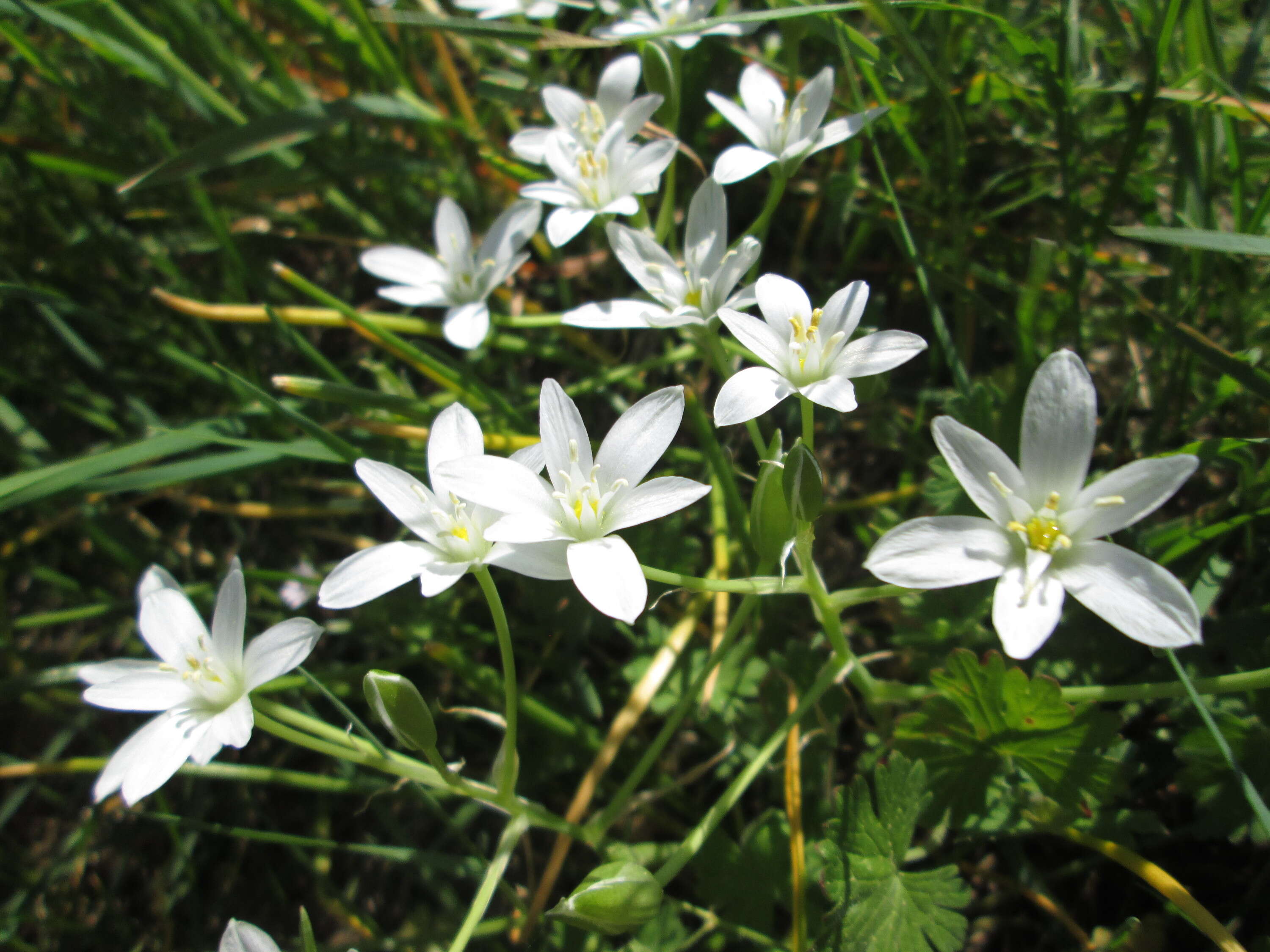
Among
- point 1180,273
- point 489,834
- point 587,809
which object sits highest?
point 1180,273

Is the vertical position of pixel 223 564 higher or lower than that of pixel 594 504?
lower

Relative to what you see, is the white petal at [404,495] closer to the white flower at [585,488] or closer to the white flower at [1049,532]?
the white flower at [585,488]

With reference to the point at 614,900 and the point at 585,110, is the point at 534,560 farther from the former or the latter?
the point at 585,110

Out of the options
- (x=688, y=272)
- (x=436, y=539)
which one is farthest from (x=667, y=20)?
(x=436, y=539)

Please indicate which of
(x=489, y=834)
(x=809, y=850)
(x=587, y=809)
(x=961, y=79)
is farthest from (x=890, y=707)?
(x=961, y=79)

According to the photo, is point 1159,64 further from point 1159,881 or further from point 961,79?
point 1159,881

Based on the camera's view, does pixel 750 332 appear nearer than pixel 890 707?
Yes
